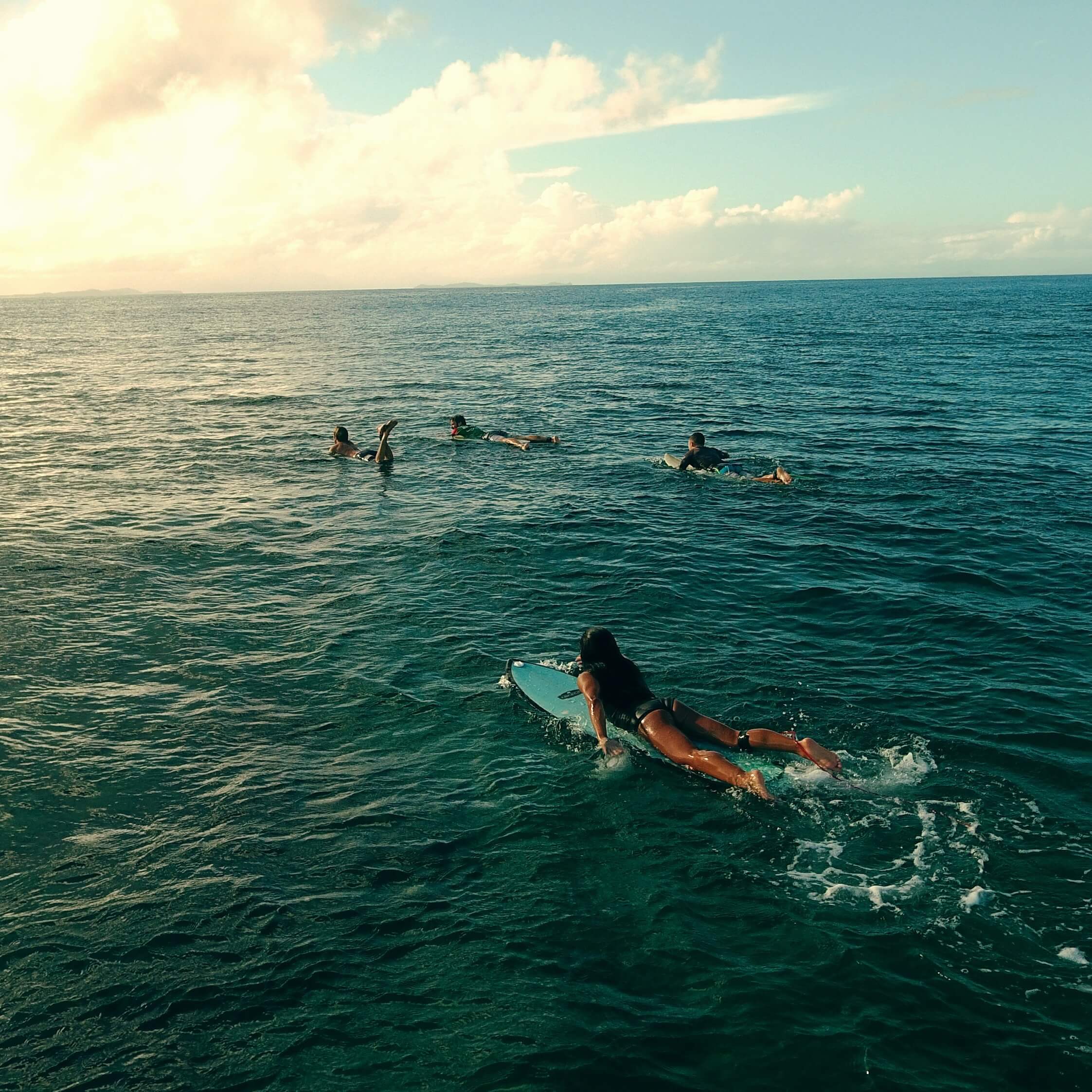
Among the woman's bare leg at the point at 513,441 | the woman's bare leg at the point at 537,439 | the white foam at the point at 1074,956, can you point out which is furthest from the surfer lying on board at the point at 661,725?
the woman's bare leg at the point at 537,439

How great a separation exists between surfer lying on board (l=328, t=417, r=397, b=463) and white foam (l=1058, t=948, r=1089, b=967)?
25677 mm

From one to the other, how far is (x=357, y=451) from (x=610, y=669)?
21577 mm

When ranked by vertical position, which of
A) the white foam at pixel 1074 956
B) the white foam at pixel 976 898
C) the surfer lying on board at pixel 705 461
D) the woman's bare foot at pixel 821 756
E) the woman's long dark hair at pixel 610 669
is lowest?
the white foam at pixel 1074 956

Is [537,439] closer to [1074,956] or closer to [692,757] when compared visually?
[692,757]

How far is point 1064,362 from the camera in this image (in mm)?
54406

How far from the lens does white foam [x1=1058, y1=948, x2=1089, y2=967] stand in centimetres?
827

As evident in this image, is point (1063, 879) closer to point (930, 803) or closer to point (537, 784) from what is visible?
point (930, 803)

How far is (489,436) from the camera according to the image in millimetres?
34156

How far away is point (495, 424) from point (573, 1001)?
3311 cm

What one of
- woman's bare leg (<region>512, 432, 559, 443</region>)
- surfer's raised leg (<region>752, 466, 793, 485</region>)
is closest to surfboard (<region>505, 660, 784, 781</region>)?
surfer's raised leg (<region>752, 466, 793, 485</region>)

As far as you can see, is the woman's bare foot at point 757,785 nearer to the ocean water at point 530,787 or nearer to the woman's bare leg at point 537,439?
the ocean water at point 530,787

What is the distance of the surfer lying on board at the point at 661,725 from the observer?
11.3 m

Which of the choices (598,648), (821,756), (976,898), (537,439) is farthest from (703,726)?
(537,439)

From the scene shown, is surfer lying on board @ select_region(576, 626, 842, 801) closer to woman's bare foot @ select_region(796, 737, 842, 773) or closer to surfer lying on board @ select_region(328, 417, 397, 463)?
woman's bare foot @ select_region(796, 737, 842, 773)
